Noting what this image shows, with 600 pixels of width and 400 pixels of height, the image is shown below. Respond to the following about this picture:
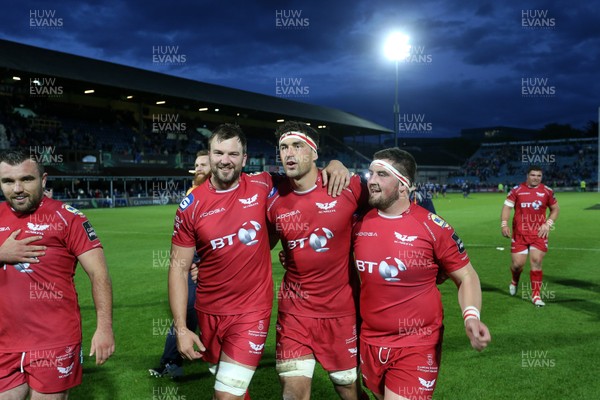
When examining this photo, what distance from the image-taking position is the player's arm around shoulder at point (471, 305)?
3.57 meters

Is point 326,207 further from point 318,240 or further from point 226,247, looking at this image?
point 226,247

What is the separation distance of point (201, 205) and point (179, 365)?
2799 millimetres

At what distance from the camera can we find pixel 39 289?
151 inches

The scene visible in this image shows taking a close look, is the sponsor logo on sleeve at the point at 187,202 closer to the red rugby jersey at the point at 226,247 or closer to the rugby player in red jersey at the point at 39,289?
the red rugby jersey at the point at 226,247

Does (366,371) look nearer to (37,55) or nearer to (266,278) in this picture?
(266,278)

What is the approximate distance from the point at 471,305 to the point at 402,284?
529mm

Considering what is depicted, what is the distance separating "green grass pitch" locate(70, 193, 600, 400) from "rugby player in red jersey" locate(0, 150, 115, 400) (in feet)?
7.38

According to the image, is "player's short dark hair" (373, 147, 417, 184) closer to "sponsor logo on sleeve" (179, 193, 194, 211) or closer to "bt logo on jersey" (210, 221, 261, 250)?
"bt logo on jersey" (210, 221, 261, 250)

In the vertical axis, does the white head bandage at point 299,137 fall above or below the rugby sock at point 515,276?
above

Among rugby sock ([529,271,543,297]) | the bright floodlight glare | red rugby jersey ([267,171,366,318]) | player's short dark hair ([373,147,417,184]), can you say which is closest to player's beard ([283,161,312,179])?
red rugby jersey ([267,171,366,318])

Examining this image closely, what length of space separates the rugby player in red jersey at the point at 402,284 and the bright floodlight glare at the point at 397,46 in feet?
75.2

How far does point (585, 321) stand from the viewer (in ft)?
27.9

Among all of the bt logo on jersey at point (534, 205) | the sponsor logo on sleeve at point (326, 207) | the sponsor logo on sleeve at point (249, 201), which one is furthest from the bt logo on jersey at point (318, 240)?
the bt logo on jersey at point (534, 205)

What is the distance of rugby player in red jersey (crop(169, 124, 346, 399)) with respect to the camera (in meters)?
4.23
